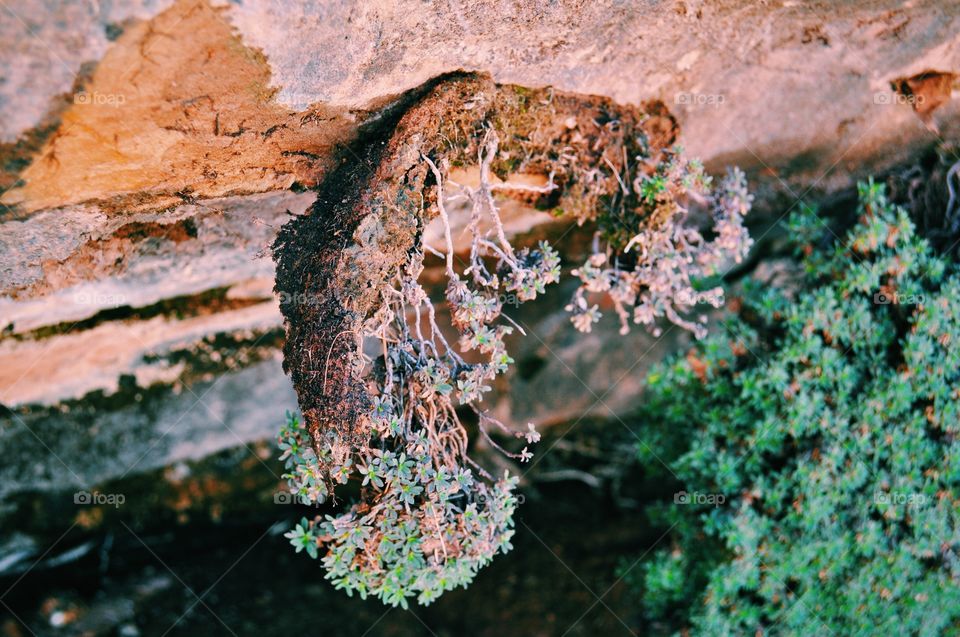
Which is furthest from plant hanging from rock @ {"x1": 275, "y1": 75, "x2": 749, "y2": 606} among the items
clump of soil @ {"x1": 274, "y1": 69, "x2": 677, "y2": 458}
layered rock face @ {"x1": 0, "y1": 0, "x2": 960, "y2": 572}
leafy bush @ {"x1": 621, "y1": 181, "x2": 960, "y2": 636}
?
leafy bush @ {"x1": 621, "y1": 181, "x2": 960, "y2": 636}

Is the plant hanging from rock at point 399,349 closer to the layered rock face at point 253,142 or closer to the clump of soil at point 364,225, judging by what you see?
the clump of soil at point 364,225

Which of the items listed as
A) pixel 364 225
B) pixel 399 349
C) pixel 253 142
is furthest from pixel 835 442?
pixel 253 142

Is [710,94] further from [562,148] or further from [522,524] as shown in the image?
[522,524]

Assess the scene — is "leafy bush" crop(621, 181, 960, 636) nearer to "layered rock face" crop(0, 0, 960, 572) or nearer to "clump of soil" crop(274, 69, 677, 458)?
"layered rock face" crop(0, 0, 960, 572)

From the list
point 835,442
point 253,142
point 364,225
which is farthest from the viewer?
point 835,442

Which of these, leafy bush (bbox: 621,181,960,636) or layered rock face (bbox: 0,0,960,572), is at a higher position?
layered rock face (bbox: 0,0,960,572)

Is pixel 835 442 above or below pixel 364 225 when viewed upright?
below

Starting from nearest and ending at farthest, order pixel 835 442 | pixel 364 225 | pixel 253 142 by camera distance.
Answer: pixel 253 142 → pixel 364 225 → pixel 835 442

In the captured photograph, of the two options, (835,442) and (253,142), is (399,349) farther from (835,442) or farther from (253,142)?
(835,442)
